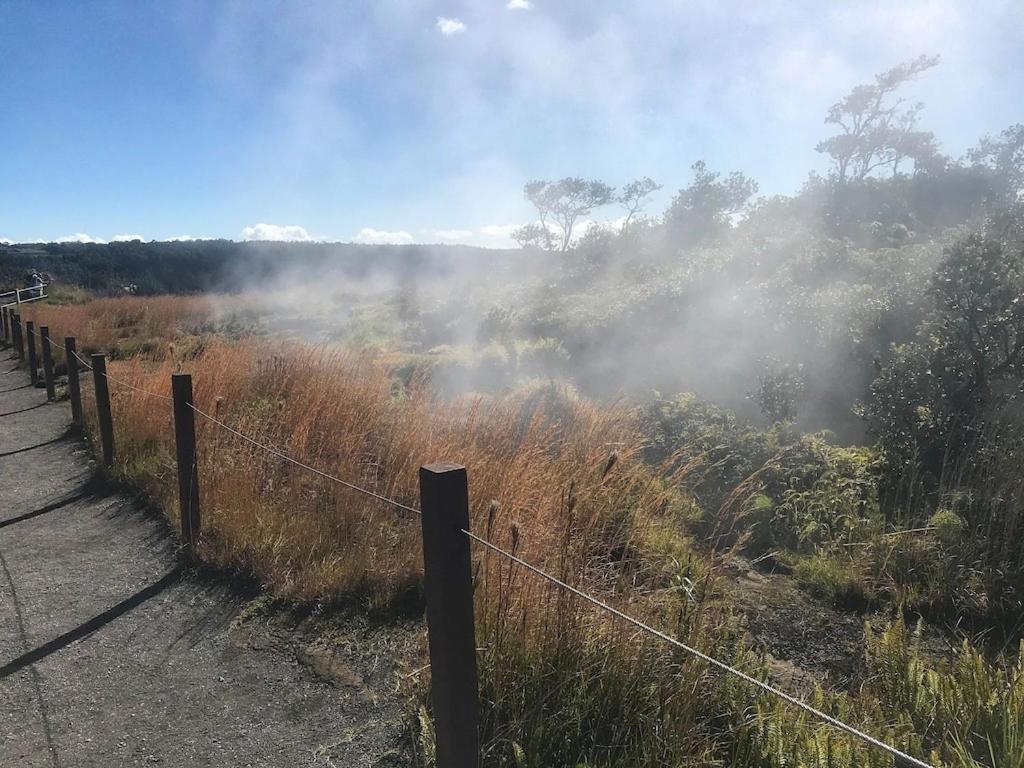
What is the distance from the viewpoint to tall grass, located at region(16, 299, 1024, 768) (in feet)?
7.93

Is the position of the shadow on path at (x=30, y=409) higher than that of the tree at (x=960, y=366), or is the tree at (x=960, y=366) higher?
the tree at (x=960, y=366)

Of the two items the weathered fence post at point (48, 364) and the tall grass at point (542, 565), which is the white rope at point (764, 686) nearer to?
the tall grass at point (542, 565)

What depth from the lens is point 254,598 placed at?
3705 millimetres

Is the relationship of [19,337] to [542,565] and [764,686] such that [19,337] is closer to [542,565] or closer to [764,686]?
[542,565]

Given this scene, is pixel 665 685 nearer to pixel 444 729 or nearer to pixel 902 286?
pixel 444 729

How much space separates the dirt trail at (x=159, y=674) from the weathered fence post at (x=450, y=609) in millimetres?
733

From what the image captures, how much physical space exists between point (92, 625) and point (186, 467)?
3.87 ft

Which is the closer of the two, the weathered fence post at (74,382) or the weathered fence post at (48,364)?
the weathered fence post at (74,382)

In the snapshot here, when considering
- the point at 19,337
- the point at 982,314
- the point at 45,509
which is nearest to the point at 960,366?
the point at 982,314

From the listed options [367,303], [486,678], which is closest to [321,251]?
[367,303]

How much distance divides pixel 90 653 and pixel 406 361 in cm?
818

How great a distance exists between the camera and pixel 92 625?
3486 mm

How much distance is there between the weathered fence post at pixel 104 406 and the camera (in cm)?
584

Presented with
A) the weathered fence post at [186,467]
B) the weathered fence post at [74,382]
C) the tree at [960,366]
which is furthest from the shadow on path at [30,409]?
the tree at [960,366]
